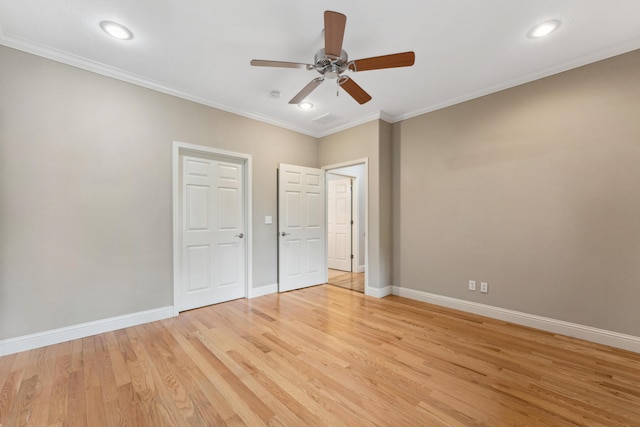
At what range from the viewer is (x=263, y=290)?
13.5 feet

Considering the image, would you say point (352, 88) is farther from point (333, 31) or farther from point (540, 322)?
point (540, 322)

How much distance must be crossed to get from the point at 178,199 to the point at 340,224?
361 centimetres

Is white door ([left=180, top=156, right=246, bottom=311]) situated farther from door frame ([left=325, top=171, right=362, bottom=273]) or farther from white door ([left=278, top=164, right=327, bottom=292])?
door frame ([left=325, top=171, right=362, bottom=273])

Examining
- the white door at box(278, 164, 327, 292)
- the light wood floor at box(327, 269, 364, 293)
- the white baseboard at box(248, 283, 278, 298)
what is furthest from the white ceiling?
the light wood floor at box(327, 269, 364, 293)

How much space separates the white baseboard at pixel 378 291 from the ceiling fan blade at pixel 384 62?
306 cm

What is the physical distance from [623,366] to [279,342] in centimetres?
296

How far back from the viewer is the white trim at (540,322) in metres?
2.43

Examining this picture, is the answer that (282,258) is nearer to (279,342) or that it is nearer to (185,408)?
(279,342)

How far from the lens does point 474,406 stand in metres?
1.69

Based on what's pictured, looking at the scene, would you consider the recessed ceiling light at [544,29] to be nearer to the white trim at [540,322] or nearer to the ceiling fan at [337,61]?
the ceiling fan at [337,61]

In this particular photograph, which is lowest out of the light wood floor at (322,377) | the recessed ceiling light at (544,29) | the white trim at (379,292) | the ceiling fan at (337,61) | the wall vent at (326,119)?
the light wood floor at (322,377)

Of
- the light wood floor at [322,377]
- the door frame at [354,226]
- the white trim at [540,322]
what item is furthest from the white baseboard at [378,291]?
the door frame at [354,226]

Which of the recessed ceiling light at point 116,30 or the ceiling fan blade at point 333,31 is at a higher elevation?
the recessed ceiling light at point 116,30

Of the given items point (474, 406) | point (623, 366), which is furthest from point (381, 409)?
point (623, 366)
